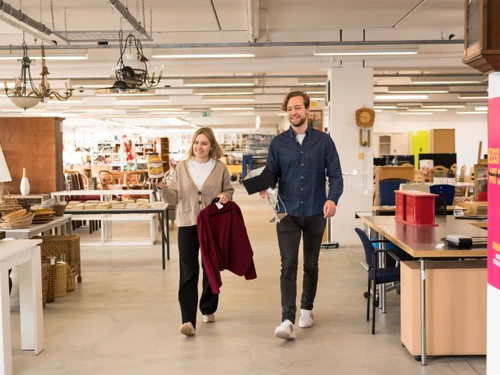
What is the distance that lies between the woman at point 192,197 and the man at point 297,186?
1.37 feet

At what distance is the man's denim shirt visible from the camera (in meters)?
4.66

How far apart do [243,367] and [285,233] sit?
42.9 inches

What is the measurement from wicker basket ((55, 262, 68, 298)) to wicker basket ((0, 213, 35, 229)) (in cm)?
68

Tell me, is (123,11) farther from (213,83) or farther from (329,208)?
(213,83)

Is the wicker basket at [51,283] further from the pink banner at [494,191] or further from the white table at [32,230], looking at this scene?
the pink banner at [494,191]

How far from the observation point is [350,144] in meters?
10.0

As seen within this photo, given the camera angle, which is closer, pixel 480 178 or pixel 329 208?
pixel 329 208

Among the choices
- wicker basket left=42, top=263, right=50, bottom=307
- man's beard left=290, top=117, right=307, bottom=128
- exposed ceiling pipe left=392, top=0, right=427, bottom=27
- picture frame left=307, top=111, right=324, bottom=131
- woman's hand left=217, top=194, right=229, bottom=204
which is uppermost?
exposed ceiling pipe left=392, top=0, right=427, bottom=27

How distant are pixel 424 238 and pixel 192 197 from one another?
1795mm

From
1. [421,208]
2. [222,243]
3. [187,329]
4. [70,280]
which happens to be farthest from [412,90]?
[187,329]

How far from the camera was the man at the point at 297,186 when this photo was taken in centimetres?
464

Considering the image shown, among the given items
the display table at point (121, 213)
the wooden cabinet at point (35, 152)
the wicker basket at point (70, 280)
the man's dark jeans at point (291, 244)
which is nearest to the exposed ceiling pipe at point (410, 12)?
the display table at point (121, 213)

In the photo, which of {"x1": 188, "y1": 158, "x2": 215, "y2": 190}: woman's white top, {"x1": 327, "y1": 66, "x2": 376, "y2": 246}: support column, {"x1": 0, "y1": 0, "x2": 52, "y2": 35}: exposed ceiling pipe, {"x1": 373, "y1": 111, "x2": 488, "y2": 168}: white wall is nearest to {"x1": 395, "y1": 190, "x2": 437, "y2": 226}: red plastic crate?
{"x1": 188, "y1": 158, "x2": 215, "y2": 190}: woman's white top

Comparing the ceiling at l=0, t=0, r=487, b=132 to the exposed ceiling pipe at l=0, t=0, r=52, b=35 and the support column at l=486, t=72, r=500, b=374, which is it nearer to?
the exposed ceiling pipe at l=0, t=0, r=52, b=35
